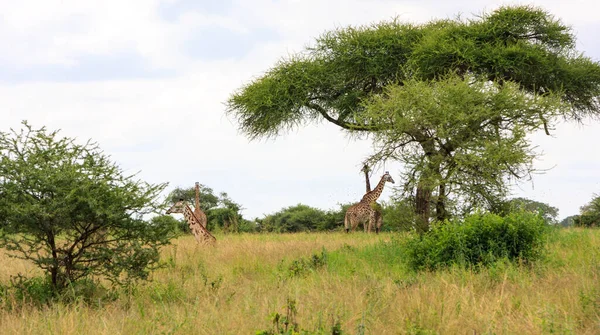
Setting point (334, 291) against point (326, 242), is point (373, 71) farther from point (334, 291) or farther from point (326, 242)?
point (334, 291)

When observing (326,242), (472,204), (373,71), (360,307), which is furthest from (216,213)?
(360,307)

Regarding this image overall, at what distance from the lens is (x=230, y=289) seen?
10.8m

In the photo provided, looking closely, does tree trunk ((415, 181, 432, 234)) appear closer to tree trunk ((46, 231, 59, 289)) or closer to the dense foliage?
tree trunk ((46, 231, 59, 289))

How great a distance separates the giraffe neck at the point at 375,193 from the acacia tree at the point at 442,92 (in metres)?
2.10

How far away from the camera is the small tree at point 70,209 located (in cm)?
972

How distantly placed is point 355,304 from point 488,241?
212 inches

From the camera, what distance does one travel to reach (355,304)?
321 inches

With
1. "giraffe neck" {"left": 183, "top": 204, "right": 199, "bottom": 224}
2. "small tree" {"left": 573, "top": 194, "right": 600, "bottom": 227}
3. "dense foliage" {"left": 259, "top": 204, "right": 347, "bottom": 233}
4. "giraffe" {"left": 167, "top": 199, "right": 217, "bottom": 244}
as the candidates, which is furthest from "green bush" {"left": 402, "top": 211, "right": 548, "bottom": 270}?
"dense foliage" {"left": 259, "top": 204, "right": 347, "bottom": 233}

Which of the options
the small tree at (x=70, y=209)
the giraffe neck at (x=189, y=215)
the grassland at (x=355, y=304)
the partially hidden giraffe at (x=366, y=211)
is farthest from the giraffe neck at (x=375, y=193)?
the small tree at (x=70, y=209)

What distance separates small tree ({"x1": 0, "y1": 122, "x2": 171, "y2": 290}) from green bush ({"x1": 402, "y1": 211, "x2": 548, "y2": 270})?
17.1 ft

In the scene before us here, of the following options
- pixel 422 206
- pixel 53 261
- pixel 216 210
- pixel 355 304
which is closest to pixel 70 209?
pixel 53 261

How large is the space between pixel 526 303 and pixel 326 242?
11.0 metres

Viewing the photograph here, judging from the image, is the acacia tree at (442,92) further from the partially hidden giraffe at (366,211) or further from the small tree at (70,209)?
the small tree at (70,209)

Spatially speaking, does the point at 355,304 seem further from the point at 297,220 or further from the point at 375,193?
the point at 297,220
